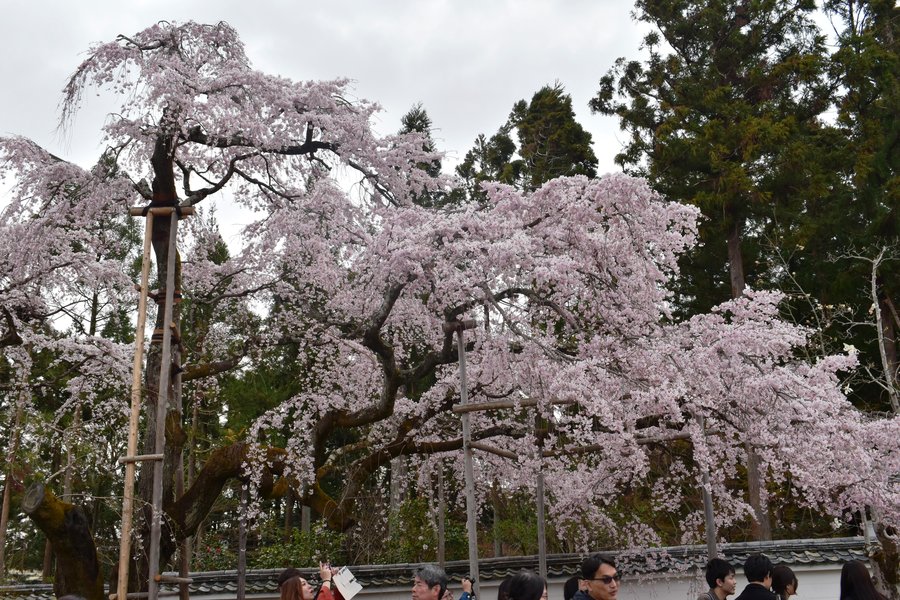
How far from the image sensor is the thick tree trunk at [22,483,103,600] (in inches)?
261

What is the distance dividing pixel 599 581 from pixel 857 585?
1359mm

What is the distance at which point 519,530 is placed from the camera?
14641mm

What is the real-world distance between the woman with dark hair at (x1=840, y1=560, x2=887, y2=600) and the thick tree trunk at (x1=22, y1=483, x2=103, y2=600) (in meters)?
5.86

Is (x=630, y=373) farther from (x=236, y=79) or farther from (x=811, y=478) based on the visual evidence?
(x=236, y=79)

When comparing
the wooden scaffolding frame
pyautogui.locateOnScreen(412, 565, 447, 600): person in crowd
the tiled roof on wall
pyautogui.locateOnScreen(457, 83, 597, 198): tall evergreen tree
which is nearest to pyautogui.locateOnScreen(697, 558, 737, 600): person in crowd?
pyautogui.locateOnScreen(412, 565, 447, 600): person in crowd

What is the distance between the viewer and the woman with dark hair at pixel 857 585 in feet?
13.0

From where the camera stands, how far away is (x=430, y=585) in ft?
13.1

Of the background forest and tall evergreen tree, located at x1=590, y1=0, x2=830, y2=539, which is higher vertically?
tall evergreen tree, located at x1=590, y1=0, x2=830, y2=539

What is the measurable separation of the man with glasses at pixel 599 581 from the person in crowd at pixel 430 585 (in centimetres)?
68

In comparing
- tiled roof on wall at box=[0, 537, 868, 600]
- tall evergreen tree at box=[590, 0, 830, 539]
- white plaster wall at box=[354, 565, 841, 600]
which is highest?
tall evergreen tree at box=[590, 0, 830, 539]

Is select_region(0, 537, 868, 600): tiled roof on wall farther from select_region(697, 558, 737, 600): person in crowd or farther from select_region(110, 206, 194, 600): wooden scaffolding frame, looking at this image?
select_region(697, 558, 737, 600): person in crowd

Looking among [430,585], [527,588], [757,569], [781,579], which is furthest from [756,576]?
[430,585]

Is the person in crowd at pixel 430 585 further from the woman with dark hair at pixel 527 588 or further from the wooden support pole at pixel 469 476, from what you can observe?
the wooden support pole at pixel 469 476

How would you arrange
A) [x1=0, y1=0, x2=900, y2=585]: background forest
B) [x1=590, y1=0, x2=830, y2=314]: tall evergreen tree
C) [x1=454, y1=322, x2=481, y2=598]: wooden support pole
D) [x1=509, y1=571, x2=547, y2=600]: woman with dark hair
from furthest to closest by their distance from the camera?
[x1=590, y1=0, x2=830, y2=314]: tall evergreen tree, [x1=0, y1=0, x2=900, y2=585]: background forest, [x1=454, y1=322, x2=481, y2=598]: wooden support pole, [x1=509, y1=571, x2=547, y2=600]: woman with dark hair
